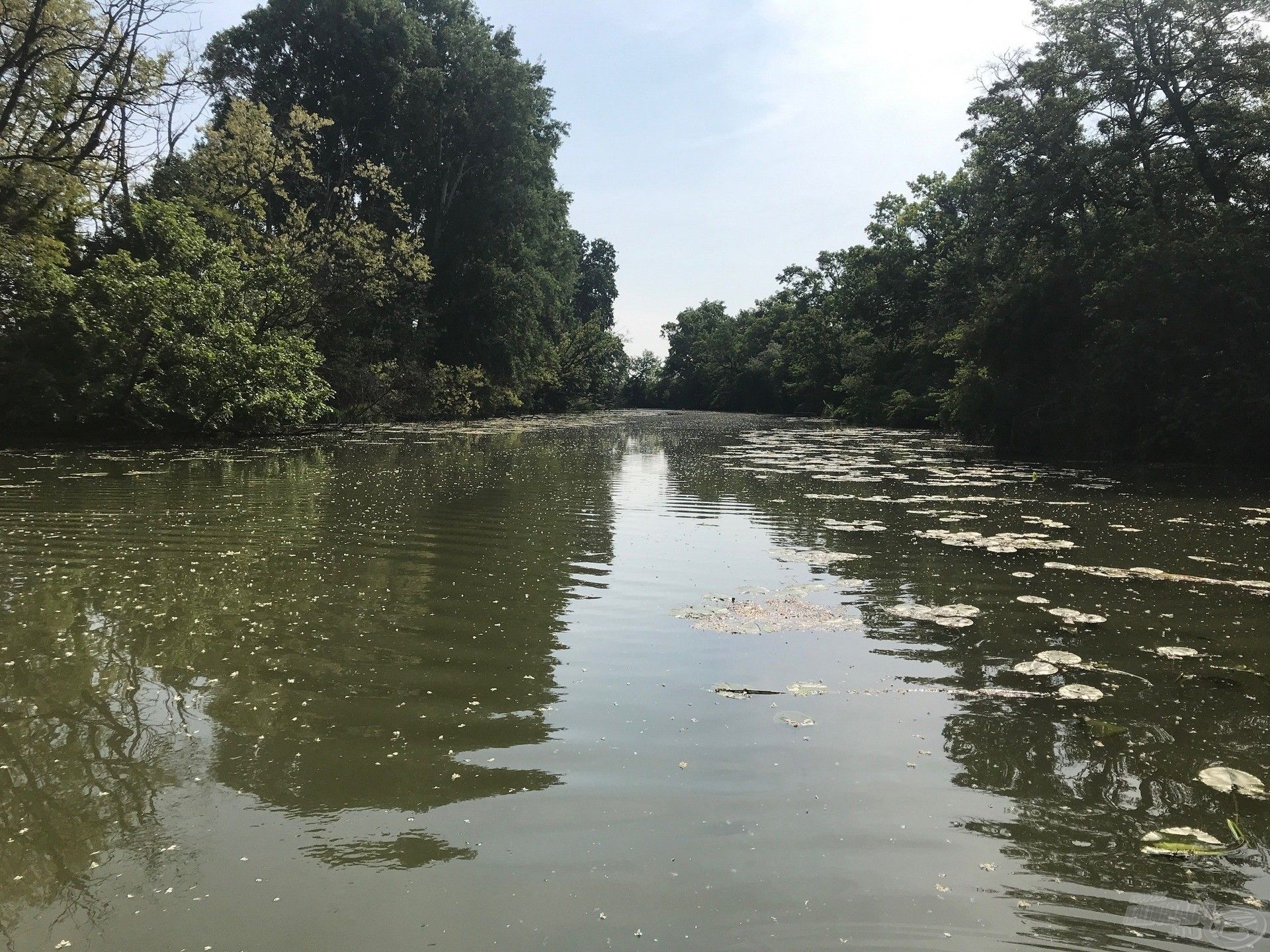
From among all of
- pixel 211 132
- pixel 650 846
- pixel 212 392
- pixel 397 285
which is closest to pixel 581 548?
pixel 650 846

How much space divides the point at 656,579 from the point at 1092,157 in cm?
1901

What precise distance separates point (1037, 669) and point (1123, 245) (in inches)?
754

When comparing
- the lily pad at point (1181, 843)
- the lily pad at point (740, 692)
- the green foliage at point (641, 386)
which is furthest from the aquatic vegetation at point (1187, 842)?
the green foliage at point (641, 386)

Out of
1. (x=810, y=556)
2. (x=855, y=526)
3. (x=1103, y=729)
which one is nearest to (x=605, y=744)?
(x=1103, y=729)

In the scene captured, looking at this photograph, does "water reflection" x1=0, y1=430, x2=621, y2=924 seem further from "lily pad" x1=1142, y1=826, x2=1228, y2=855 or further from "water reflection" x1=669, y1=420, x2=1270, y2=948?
"lily pad" x1=1142, y1=826, x2=1228, y2=855

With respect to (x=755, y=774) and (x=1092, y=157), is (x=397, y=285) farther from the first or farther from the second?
(x=755, y=774)

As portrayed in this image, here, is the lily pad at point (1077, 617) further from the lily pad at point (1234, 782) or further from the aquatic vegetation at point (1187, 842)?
the aquatic vegetation at point (1187, 842)

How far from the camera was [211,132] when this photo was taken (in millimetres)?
23469

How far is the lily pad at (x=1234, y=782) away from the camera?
341 centimetres

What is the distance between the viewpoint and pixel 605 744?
3.83 metres

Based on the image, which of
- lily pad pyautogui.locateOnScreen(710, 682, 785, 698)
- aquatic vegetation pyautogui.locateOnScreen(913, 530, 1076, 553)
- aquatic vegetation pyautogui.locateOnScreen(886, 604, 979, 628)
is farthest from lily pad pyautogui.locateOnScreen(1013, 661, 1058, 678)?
aquatic vegetation pyautogui.locateOnScreen(913, 530, 1076, 553)

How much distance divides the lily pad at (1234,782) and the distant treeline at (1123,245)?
16.4 metres

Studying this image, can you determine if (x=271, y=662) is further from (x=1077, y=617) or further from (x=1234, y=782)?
(x=1077, y=617)

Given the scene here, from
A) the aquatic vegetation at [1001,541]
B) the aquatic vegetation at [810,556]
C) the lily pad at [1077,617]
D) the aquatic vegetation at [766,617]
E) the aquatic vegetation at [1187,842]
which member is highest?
the aquatic vegetation at [1001,541]
